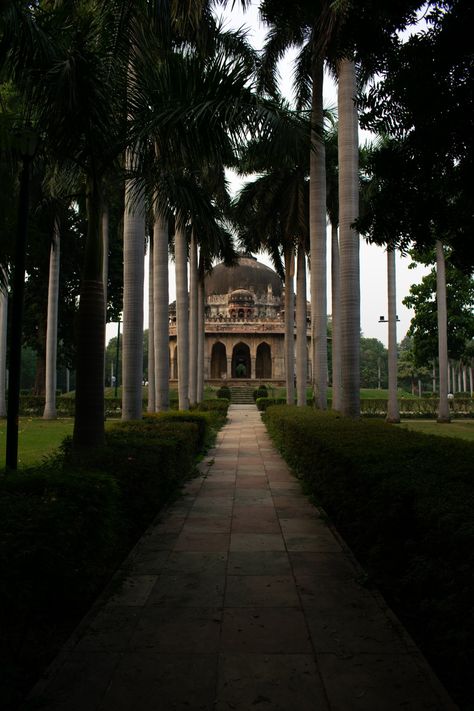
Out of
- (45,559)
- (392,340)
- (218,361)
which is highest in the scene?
(218,361)

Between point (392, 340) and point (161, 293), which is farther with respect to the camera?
point (392, 340)

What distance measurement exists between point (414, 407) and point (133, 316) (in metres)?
27.4

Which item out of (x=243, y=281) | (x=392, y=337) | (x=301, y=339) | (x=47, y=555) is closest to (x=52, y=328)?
(x=301, y=339)

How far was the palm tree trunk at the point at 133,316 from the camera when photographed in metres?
11.2

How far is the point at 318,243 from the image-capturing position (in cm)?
1680

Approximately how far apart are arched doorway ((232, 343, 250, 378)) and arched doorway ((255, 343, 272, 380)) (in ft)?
4.15

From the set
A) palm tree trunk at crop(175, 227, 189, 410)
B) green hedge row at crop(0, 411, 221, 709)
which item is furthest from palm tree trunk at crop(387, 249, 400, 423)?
green hedge row at crop(0, 411, 221, 709)

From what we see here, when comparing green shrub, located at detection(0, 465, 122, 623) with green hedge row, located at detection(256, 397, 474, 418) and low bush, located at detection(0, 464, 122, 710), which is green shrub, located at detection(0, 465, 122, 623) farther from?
green hedge row, located at detection(256, 397, 474, 418)

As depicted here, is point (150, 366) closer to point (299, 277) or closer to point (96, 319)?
point (299, 277)

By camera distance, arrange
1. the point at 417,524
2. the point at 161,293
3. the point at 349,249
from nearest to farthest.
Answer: the point at 417,524
the point at 349,249
the point at 161,293

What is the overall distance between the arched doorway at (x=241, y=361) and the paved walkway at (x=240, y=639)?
56.1 metres

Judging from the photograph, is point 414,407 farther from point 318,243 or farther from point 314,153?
point 314,153

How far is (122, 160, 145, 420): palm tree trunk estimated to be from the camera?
11.2m

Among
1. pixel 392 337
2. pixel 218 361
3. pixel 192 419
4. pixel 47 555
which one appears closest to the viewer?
pixel 47 555
